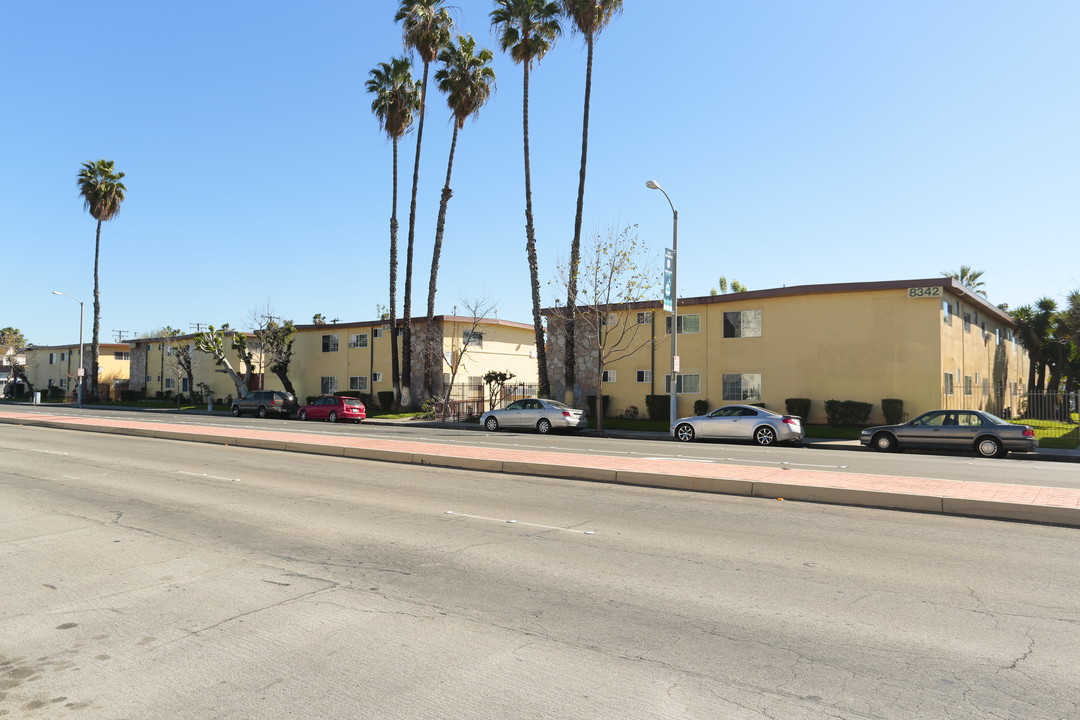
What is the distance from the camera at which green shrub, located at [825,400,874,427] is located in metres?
27.8

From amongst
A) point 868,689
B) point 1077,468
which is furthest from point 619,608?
point 1077,468

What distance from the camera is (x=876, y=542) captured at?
809 centimetres

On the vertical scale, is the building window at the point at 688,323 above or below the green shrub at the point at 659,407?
above

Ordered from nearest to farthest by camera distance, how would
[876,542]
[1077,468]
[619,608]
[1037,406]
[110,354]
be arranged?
[619,608], [876,542], [1077,468], [1037,406], [110,354]

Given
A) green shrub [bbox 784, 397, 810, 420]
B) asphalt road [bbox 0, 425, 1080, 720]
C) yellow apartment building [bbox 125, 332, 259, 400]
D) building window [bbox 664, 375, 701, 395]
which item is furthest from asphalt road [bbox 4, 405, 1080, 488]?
yellow apartment building [bbox 125, 332, 259, 400]

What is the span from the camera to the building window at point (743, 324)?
3088 cm

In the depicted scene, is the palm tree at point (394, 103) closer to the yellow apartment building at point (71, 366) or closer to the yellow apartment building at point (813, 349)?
the yellow apartment building at point (813, 349)

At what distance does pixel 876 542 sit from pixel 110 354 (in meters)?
78.0

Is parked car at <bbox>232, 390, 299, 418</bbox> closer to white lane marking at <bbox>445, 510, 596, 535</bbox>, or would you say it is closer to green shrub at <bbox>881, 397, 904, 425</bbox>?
green shrub at <bbox>881, 397, 904, 425</bbox>

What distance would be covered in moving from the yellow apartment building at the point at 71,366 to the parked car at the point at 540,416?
52.2 meters

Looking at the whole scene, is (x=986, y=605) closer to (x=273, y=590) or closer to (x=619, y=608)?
(x=619, y=608)

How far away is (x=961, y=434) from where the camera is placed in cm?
2023

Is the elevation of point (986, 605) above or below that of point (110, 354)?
below

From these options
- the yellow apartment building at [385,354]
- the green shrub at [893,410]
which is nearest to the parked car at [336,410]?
the yellow apartment building at [385,354]
